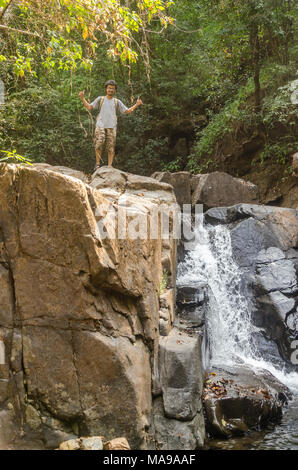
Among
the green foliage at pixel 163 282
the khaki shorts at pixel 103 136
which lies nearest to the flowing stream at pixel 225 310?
the green foliage at pixel 163 282

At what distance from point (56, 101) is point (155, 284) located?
9484 millimetres

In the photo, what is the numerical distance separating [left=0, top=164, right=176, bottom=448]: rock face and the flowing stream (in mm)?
2355

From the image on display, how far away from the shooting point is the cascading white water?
318 inches

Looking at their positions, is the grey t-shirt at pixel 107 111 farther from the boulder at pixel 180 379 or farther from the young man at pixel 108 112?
the boulder at pixel 180 379

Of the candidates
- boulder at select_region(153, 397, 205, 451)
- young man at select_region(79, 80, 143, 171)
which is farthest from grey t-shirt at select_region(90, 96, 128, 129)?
boulder at select_region(153, 397, 205, 451)

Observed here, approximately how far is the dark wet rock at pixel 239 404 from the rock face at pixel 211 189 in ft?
21.1

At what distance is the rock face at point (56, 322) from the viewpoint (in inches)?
194

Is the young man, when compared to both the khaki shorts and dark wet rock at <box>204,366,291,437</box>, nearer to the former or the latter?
the khaki shorts

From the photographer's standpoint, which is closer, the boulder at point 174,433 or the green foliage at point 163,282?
the boulder at point 174,433

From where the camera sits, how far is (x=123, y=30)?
6145 mm

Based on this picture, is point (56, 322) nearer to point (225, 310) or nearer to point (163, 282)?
point (163, 282)

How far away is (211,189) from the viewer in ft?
40.4

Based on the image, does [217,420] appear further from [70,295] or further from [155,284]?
[70,295]
